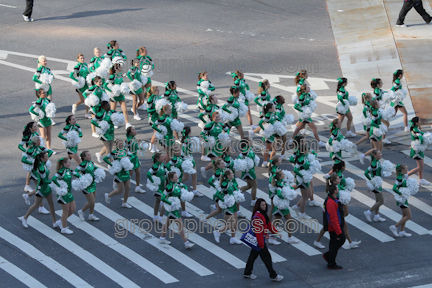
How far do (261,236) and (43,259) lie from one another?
424cm

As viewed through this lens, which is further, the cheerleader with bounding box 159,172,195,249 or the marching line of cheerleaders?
the marching line of cheerleaders

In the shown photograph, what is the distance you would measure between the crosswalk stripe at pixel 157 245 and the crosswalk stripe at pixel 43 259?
1.85m

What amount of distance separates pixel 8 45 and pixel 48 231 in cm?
1399

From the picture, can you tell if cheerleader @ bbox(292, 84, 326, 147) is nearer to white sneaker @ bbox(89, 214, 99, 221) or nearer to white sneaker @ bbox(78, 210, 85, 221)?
white sneaker @ bbox(89, 214, 99, 221)

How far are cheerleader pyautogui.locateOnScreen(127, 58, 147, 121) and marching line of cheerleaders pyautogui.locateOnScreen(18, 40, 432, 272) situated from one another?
3cm

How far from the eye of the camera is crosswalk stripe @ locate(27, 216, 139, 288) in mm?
12164

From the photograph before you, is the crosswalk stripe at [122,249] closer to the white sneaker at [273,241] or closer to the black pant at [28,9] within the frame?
the white sneaker at [273,241]

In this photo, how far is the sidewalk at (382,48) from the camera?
21.8 m

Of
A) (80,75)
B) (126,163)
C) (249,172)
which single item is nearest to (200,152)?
(249,172)

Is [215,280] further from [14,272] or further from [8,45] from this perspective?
[8,45]

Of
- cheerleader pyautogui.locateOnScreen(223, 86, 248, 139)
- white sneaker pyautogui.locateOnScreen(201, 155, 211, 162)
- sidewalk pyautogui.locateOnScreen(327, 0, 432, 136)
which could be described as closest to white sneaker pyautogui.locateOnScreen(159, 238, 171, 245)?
white sneaker pyautogui.locateOnScreen(201, 155, 211, 162)

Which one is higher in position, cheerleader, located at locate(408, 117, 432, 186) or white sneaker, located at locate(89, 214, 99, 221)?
cheerleader, located at locate(408, 117, 432, 186)

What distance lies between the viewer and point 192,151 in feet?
51.9

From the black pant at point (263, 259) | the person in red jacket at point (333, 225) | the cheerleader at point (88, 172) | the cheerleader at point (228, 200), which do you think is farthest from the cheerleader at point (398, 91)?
the cheerleader at point (88, 172)
